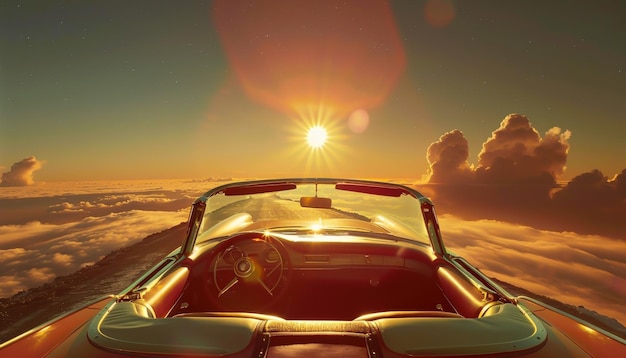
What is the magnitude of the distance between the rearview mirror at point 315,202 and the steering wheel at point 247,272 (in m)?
0.46

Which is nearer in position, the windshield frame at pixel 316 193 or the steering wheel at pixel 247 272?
the windshield frame at pixel 316 193

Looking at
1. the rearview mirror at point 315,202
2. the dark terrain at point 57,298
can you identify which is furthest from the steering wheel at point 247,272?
the dark terrain at point 57,298

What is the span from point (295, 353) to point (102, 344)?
0.81 m

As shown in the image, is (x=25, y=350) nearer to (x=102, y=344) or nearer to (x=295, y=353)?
(x=102, y=344)

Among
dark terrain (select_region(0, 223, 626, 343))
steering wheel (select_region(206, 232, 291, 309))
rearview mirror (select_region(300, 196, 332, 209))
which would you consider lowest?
dark terrain (select_region(0, 223, 626, 343))

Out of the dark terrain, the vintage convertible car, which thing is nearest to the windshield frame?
the vintage convertible car

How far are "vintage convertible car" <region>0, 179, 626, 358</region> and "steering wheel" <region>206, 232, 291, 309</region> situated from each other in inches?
0.4

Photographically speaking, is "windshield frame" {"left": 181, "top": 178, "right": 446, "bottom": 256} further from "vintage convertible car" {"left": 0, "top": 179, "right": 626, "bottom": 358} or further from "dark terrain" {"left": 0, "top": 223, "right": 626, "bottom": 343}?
"dark terrain" {"left": 0, "top": 223, "right": 626, "bottom": 343}

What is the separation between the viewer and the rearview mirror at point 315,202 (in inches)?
162

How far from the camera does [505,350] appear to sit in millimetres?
1713

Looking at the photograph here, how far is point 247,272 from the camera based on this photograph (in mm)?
3928

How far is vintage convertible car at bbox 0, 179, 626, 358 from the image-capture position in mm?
1727

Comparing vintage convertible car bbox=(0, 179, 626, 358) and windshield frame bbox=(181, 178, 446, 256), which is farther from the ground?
windshield frame bbox=(181, 178, 446, 256)

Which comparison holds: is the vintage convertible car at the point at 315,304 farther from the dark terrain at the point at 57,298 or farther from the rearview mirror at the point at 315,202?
the dark terrain at the point at 57,298
